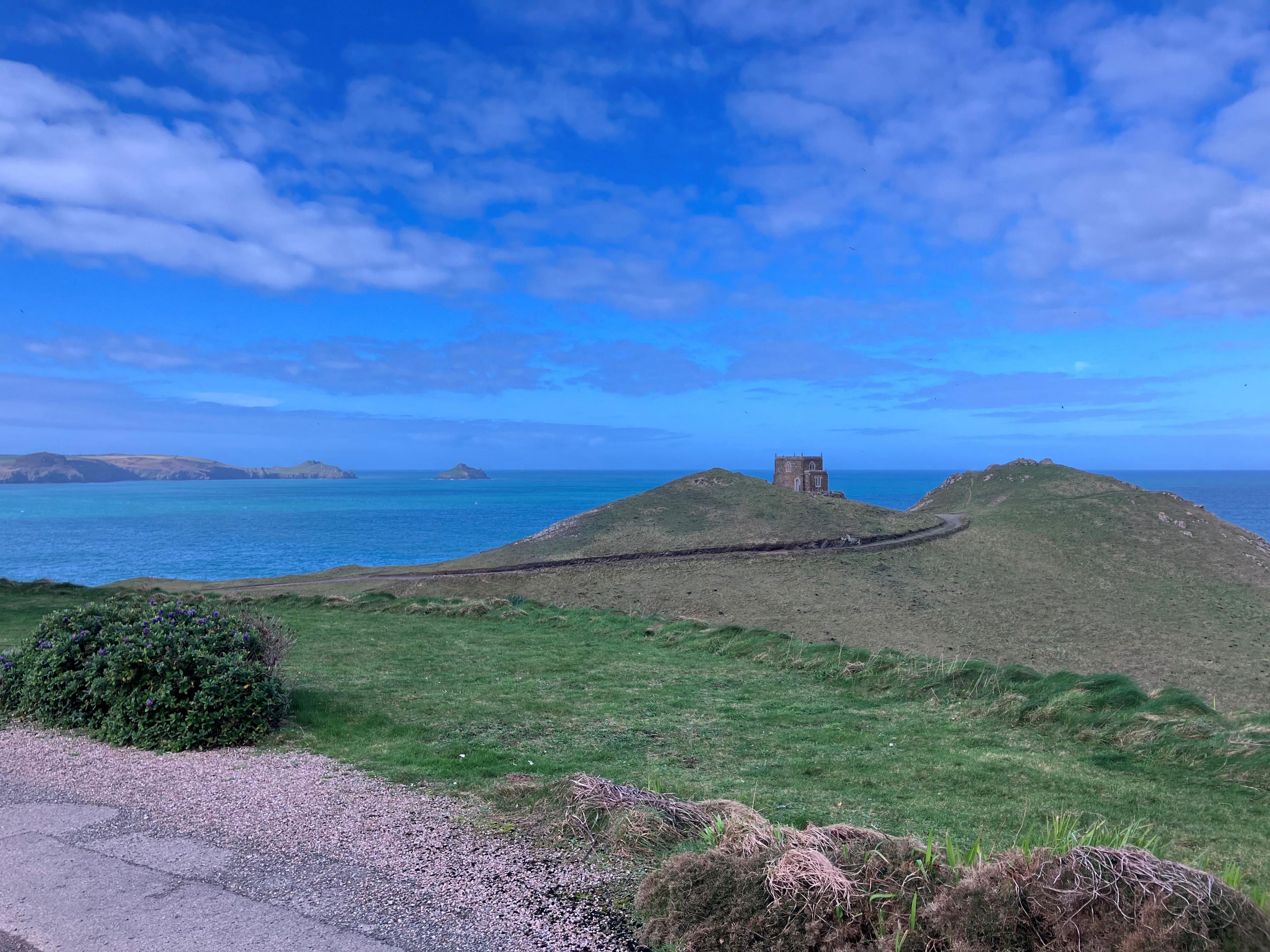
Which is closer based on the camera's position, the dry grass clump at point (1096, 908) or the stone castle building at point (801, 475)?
the dry grass clump at point (1096, 908)

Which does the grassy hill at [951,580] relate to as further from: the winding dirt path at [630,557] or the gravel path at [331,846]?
the gravel path at [331,846]

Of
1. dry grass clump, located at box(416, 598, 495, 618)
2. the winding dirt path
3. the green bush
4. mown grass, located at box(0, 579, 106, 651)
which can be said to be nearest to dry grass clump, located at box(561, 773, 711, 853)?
the green bush

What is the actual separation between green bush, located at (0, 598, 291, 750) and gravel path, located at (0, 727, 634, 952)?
0.32 metres

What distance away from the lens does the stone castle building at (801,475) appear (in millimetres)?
55531

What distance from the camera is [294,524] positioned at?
103 m

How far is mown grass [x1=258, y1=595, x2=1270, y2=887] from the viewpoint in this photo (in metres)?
6.32

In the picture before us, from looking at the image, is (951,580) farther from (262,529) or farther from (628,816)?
(262,529)

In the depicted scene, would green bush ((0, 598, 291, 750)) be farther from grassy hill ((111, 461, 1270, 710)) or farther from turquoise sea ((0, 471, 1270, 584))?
turquoise sea ((0, 471, 1270, 584))

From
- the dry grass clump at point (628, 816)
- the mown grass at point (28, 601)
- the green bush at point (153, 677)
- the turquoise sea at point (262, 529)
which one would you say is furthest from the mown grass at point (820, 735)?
the turquoise sea at point (262, 529)

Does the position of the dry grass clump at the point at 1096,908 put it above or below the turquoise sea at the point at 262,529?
above

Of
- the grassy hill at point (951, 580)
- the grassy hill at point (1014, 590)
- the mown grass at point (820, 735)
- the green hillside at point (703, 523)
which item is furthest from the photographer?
the green hillside at point (703, 523)

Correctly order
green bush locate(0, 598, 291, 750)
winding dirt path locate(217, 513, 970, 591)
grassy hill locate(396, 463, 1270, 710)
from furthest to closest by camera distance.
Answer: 1. winding dirt path locate(217, 513, 970, 591)
2. grassy hill locate(396, 463, 1270, 710)
3. green bush locate(0, 598, 291, 750)

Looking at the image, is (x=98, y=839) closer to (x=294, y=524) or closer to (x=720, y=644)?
(x=720, y=644)

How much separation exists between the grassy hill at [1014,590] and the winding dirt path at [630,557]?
0.86 m
